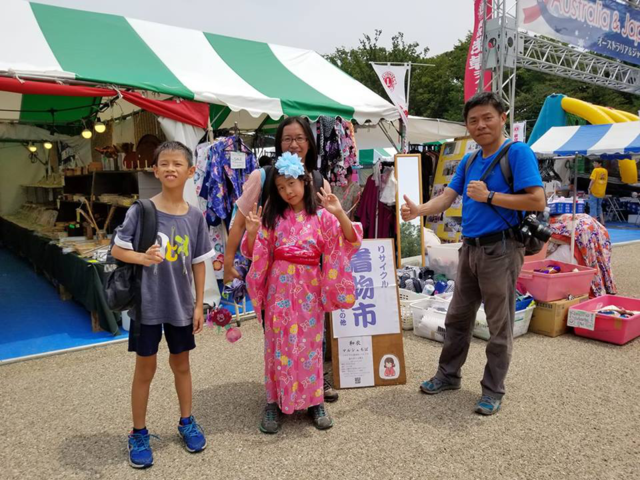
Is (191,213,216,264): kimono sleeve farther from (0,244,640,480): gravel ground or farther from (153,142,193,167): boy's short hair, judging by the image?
(0,244,640,480): gravel ground

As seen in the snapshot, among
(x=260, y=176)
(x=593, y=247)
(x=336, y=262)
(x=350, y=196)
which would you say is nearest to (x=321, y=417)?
(x=336, y=262)

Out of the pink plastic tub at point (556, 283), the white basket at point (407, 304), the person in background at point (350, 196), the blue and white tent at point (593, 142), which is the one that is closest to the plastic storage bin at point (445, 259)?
the white basket at point (407, 304)

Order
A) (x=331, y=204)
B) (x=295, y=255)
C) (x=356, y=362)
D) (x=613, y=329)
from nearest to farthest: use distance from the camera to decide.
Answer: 1. (x=331, y=204)
2. (x=295, y=255)
3. (x=356, y=362)
4. (x=613, y=329)

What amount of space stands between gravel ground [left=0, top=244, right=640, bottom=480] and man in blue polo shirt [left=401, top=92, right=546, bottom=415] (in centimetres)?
37

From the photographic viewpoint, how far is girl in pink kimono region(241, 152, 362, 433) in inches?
105

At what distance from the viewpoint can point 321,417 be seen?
2838 millimetres

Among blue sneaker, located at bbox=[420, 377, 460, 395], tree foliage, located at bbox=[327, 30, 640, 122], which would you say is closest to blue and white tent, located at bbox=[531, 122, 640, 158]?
blue sneaker, located at bbox=[420, 377, 460, 395]

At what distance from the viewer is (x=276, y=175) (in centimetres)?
264

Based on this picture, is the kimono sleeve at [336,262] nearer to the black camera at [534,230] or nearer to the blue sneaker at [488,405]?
the black camera at [534,230]

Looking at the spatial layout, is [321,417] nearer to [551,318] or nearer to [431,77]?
[551,318]

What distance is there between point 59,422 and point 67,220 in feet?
16.6

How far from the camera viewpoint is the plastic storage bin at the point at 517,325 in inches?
171

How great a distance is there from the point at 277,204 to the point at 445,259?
12.1ft

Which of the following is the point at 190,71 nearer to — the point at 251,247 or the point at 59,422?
the point at 251,247
